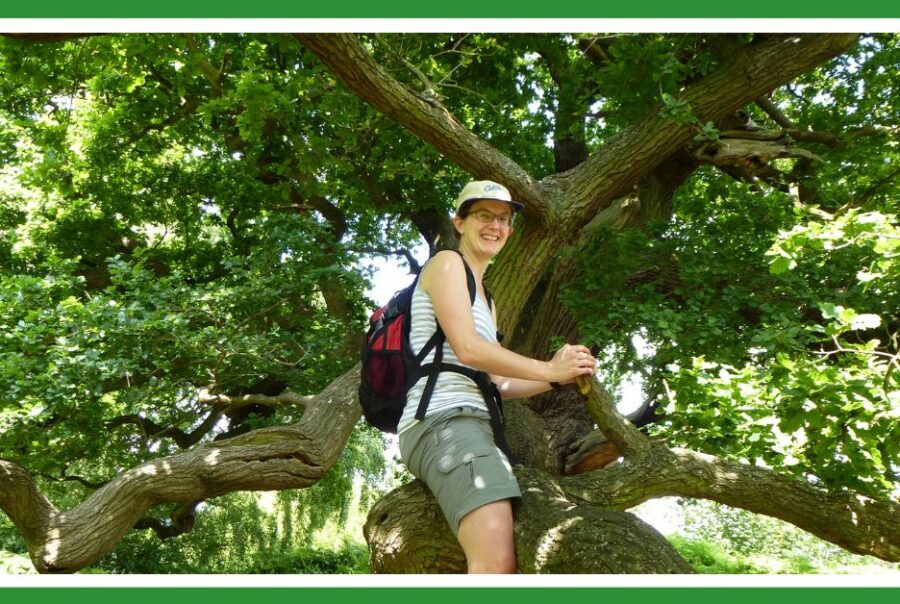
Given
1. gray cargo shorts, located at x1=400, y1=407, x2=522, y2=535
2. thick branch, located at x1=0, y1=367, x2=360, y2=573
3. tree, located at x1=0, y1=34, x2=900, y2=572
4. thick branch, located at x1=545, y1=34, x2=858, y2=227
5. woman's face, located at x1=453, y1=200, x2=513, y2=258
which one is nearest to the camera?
gray cargo shorts, located at x1=400, y1=407, x2=522, y2=535

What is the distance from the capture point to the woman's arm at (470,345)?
7.63ft

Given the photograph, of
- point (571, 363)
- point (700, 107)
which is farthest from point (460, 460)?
point (700, 107)

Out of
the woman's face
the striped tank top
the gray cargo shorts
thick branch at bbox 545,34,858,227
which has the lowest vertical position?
the gray cargo shorts

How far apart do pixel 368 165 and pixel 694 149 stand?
348 cm

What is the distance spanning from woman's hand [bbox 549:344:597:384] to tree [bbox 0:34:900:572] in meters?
0.55

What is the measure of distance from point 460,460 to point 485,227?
84 centimetres

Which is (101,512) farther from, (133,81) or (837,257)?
(837,257)

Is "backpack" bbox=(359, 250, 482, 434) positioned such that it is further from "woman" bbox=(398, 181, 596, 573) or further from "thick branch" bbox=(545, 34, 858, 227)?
"thick branch" bbox=(545, 34, 858, 227)

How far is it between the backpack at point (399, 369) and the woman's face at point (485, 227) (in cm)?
16

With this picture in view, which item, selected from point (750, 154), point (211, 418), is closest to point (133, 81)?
point (211, 418)

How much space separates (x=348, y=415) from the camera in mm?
6016

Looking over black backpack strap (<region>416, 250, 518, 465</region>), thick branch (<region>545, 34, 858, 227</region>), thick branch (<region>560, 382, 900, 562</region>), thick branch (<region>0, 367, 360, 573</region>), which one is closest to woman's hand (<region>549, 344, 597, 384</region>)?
black backpack strap (<region>416, 250, 518, 465</region>)

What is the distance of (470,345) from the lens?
2.32 meters

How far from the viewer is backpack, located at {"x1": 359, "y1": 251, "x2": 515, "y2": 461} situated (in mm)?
2475
